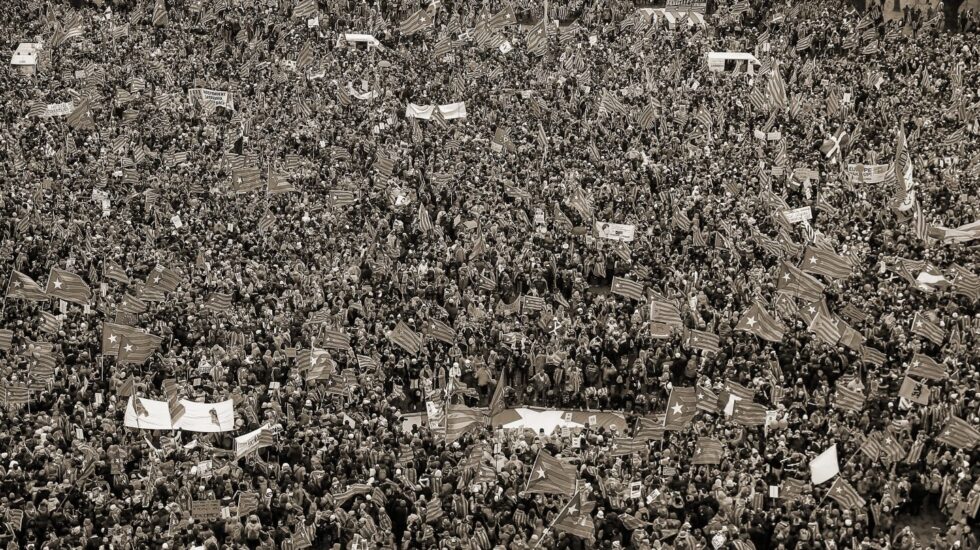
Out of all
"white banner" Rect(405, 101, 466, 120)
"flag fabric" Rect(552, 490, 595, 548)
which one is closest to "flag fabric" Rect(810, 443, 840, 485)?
"flag fabric" Rect(552, 490, 595, 548)

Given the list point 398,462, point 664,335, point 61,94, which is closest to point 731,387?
point 664,335

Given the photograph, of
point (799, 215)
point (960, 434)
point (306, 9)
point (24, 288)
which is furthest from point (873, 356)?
point (306, 9)

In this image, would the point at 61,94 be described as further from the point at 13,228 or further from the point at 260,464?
the point at 260,464

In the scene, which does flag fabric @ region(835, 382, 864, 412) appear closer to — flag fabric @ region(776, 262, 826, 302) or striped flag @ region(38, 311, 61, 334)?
flag fabric @ region(776, 262, 826, 302)

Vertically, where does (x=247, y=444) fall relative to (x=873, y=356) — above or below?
below

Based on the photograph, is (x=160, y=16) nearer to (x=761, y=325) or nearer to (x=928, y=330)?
(x=761, y=325)

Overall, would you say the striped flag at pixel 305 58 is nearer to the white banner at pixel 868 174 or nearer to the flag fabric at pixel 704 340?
the white banner at pixel 868 174

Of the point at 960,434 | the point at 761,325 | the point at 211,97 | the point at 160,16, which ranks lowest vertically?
the point at 160,16
